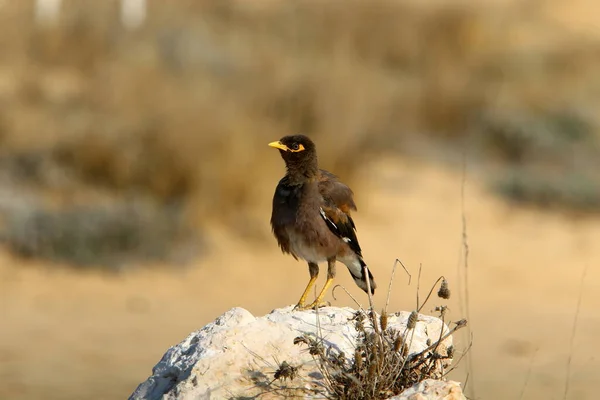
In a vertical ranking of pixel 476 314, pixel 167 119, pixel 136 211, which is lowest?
pixel 476 314

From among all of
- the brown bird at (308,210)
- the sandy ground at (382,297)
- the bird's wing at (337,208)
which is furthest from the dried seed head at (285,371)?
the sandy ground at (382,297)

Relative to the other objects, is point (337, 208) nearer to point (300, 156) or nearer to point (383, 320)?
point (300, 156)

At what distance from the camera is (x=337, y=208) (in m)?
6.82

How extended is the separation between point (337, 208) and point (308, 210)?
22 centimetres

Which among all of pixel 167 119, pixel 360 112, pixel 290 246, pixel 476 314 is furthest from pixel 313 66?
pixel 290 246

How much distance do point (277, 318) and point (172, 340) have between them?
22.1ft

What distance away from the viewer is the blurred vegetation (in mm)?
15469

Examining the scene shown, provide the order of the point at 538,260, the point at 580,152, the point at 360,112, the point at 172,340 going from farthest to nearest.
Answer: the point at 580,152 → the point at 360,112 → the point at 538,260 → the point at 172,340

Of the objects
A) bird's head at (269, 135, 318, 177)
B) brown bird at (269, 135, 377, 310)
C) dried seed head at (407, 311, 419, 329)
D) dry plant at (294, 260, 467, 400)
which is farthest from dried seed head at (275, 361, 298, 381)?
bird's head at (269, 135, 318, 177)

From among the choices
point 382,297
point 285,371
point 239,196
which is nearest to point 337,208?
point 285,371

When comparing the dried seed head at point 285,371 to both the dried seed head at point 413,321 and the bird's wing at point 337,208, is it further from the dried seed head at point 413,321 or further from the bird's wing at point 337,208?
the bird's wing at point 337,208

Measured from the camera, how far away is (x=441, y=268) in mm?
15164

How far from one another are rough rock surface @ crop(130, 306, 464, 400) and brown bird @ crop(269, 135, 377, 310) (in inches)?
45.1

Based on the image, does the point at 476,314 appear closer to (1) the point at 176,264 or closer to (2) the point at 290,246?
(1) the point at 176,264
